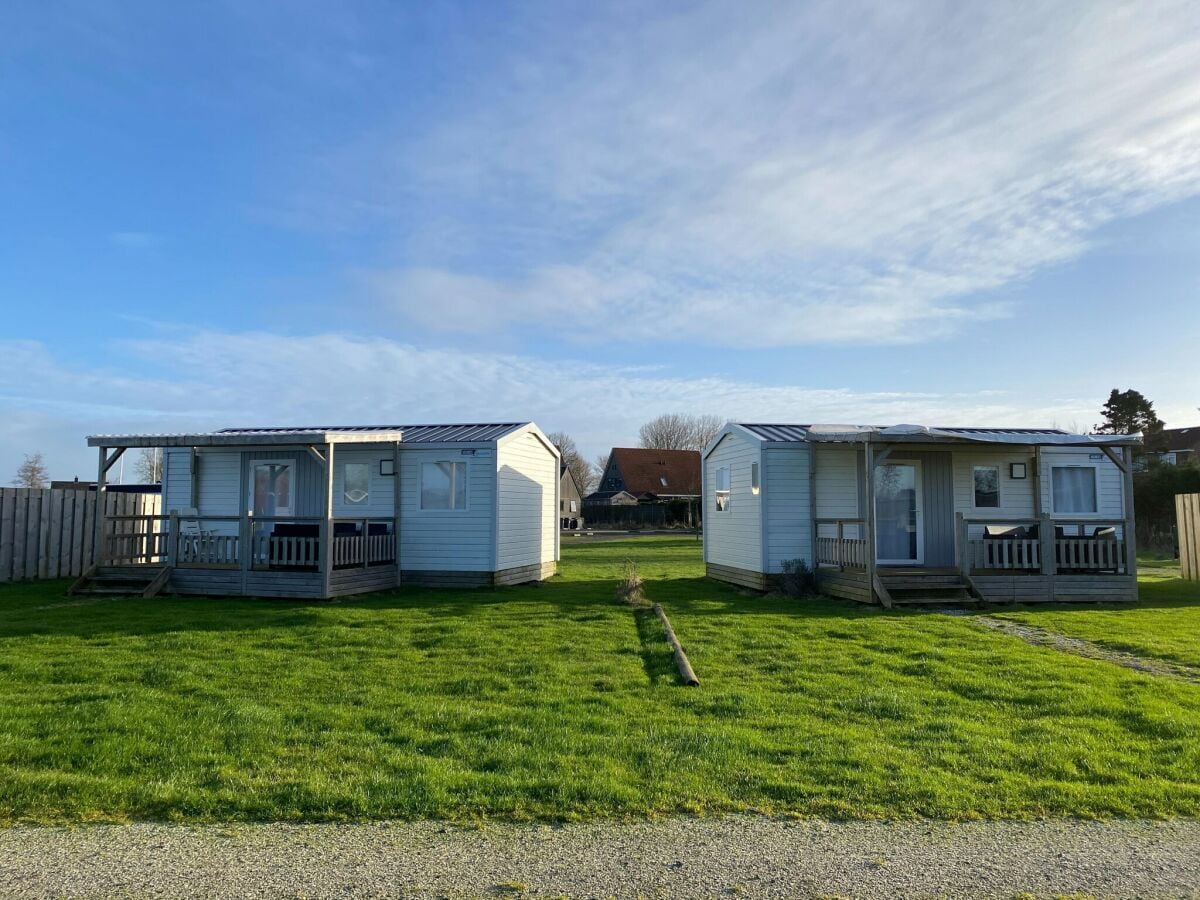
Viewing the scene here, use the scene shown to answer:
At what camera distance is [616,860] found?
3.87 meters

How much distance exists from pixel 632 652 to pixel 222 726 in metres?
4.42

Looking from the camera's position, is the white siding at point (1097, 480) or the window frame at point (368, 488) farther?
the window frame at point (368, 488)

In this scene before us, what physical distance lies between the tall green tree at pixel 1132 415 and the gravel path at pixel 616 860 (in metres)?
43.7

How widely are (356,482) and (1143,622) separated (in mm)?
13820

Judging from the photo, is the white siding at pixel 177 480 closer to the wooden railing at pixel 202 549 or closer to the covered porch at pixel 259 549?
the covered porch at pixel 259 549

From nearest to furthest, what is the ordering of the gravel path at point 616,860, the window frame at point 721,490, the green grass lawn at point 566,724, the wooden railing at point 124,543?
the gravel path at point 616,860 → the green grass lawn at point 566,724 → the wooden railing at point 124,543 → the window frame at point 721,490

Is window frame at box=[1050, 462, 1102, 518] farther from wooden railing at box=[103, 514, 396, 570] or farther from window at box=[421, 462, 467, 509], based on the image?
wooden railing at box=[103, 514, 396, 570]

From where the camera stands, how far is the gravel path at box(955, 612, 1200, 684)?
27.1 ft

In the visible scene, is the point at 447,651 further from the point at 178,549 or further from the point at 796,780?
the point at 178,549

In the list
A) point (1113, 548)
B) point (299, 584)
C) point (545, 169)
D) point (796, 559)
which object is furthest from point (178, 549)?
point (1113, 548)

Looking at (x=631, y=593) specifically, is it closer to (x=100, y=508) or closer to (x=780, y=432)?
(x=780, y=432)

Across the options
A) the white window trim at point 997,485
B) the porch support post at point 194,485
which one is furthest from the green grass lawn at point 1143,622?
the porch support post at point 194,485

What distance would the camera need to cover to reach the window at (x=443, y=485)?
16.3 m

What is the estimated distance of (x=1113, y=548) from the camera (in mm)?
14328
